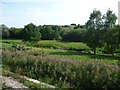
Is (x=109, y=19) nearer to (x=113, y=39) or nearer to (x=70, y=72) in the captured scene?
(x=113, y=39)

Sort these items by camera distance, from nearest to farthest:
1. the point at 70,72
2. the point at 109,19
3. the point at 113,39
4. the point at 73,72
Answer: the point at 73,72, the point at 70,72, the point at 113,39, the point at 109,19

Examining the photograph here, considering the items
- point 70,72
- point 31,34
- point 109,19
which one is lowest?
point 70,72

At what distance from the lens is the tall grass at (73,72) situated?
746 centimetres

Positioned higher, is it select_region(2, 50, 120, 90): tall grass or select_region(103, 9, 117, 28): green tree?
select_region(103, 9, 117, 28): green tree

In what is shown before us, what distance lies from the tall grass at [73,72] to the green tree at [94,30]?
39.4 metres

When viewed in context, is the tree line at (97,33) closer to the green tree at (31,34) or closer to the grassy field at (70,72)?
the green tree at (31,34)

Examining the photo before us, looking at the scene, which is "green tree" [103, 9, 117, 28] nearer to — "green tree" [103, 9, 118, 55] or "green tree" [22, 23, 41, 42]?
"green tree" [103, 9, 118, 55]

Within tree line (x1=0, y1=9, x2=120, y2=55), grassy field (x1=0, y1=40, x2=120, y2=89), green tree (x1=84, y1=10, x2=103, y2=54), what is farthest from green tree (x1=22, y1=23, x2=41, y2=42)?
grassy field (x1=0, y1=40, x2=120, y2=89)

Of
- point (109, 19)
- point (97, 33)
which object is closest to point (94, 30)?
point (97, 33)

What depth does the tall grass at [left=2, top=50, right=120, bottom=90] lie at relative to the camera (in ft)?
24.5

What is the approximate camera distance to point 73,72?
8.94 meters

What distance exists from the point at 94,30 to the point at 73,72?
1760 inches

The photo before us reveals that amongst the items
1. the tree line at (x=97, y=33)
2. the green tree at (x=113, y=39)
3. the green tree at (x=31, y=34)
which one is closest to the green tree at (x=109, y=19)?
the tree line at (x=97, y=33)

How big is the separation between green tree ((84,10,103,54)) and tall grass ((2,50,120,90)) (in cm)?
3945
